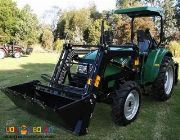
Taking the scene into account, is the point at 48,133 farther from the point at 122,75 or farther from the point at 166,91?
the point at 166,91

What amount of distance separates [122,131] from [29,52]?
16.5m

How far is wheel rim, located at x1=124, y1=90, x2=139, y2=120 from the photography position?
5551 millimetres

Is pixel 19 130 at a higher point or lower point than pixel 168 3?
lower

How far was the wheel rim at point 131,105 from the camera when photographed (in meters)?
5.55

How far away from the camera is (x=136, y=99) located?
580cm

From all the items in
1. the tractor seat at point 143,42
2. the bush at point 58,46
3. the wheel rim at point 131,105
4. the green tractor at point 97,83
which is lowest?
A: the bush at point 58,46

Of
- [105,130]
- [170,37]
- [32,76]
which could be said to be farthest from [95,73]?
[170,37]

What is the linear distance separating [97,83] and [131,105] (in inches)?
36.2

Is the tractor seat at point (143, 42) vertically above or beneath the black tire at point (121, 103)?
above

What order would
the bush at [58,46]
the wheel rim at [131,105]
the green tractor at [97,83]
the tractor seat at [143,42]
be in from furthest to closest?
the bush at [58,46], the tractor seat at [143,42], the wheel rim at [131,105], the green tractor at [97,83]

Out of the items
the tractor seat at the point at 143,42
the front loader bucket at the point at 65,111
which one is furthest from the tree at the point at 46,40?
the front loader bucket at the point at 65,111

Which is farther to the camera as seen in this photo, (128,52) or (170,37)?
(170,37)

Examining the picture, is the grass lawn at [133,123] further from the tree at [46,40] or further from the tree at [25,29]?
the tree at [46,40]

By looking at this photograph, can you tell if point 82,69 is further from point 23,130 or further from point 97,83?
point 23,130
